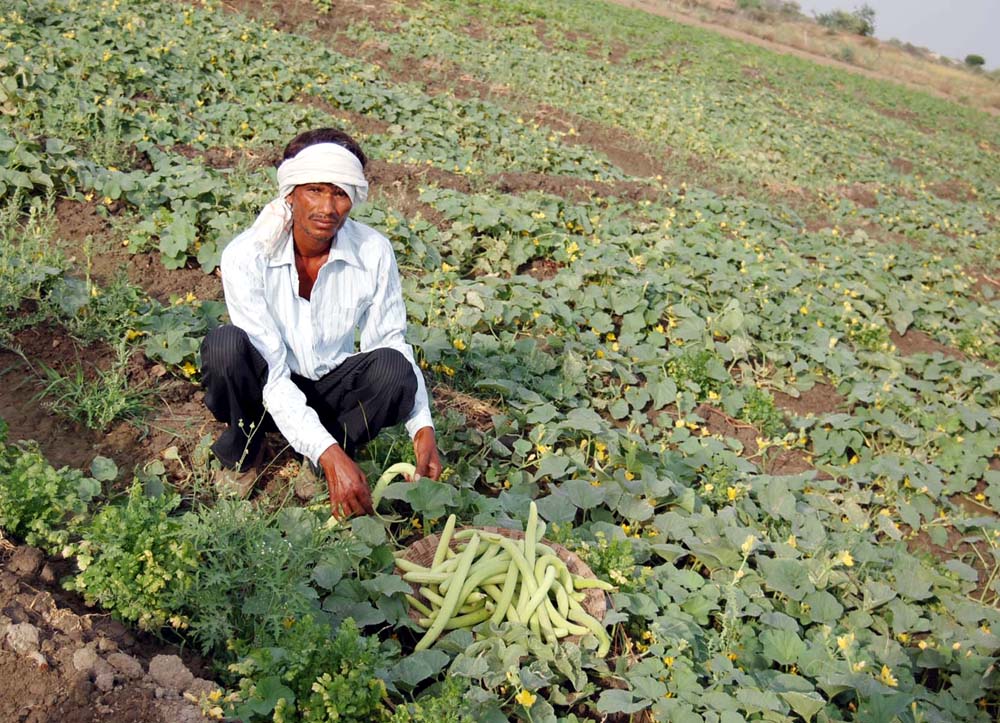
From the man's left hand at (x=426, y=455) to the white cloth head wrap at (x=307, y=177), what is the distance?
812 millimetres

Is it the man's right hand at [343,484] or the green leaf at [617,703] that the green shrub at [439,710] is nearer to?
the green leaf at [617,703]

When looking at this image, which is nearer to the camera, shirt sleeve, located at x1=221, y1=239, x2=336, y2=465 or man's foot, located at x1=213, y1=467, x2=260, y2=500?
shirt sleeve, located at x1=221, y1=239, x2=336, y2=465

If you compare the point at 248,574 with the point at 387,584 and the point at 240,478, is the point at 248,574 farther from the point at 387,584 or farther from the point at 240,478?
the point at 240,478

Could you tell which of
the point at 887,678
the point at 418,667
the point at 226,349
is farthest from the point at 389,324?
the point at 887,678

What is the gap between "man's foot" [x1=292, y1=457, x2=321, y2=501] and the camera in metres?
3.11

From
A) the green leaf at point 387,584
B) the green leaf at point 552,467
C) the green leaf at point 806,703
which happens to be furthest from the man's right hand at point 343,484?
the green leaf at point 806,703

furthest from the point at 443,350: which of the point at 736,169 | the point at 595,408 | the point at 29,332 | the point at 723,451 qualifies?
the point at 736,169

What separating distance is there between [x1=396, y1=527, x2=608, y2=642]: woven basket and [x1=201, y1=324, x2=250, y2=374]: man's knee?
33.0 inches

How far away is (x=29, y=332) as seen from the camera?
3.56 m

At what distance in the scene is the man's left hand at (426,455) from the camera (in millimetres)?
2941

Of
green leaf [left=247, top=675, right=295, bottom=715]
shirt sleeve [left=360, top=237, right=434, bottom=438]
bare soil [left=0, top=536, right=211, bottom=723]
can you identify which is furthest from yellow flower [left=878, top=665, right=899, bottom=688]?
bare soil [left=0, top=536, right=211, bottom=723]

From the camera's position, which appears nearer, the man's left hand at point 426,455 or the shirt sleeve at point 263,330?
the shirt sleeve at point 263,330

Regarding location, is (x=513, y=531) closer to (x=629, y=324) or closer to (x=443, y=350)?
(x=443, y=350)

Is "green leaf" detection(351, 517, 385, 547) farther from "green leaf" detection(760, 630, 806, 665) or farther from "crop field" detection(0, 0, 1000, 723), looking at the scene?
"green leaf" detection(760, 630, 806, 665)
